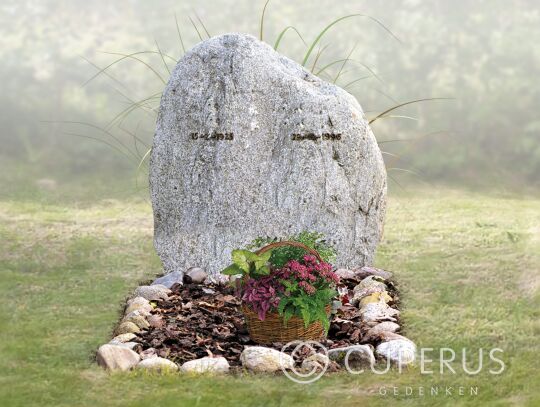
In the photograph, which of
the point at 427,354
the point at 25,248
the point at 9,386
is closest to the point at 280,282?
the point at 427,354

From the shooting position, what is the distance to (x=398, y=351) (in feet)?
19.3

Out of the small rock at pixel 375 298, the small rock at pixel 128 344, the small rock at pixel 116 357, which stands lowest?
the small rock at pixel 116 357

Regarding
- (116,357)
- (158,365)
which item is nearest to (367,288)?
(158,365)

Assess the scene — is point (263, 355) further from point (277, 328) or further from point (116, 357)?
point (116, 357)

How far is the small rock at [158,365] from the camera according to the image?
5.71 meters

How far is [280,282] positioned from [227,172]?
6.77ft

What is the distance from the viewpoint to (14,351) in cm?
629

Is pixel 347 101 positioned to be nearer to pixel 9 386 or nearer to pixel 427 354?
pixel 427 354

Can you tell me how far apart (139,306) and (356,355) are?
6.62 ft

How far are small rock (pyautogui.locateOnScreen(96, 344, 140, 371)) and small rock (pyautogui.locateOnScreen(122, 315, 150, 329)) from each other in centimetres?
70

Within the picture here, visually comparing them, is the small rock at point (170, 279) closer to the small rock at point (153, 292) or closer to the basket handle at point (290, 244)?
the small rock at point (153, 292)

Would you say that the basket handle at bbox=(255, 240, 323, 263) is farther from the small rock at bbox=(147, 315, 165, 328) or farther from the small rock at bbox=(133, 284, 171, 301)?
the small rock at bbox=(133, 284, 171, 301)

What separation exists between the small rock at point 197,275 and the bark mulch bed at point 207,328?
297 millimetres

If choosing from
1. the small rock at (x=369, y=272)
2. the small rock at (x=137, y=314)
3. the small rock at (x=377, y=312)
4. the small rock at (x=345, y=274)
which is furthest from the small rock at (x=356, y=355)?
the small rock at (x=369, y=272)
